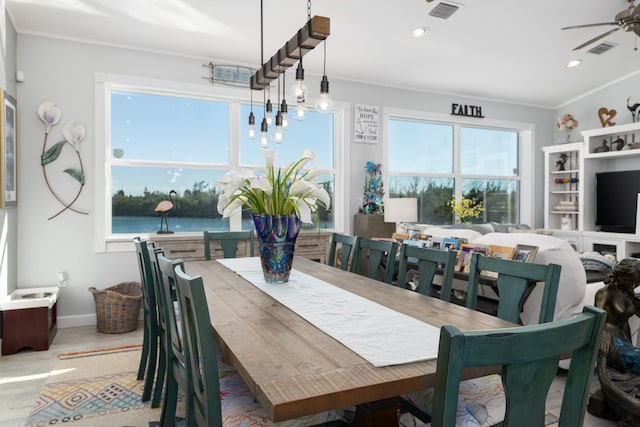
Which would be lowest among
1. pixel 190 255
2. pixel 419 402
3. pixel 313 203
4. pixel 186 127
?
pixel 419 402

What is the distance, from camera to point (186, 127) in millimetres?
4699

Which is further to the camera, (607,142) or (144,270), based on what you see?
(607,142)

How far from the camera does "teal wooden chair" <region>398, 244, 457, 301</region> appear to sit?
214 cm

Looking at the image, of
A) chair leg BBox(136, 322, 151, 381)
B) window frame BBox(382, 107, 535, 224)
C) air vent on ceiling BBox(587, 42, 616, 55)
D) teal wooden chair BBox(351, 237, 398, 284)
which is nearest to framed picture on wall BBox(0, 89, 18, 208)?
chair leg BBox(136, 322, 151, 381)

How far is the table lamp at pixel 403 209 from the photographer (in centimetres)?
481

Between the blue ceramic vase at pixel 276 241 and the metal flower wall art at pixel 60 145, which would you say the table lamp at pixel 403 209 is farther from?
the metal flower wall art at pixel 60 145

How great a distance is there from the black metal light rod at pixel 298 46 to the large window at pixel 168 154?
204 centimetres

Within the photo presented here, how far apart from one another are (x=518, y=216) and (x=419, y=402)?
605 cm

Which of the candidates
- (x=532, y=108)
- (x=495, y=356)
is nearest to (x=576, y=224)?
(x=532, y=108)

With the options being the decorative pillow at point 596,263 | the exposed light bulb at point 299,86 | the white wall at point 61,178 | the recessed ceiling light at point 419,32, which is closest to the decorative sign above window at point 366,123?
the recessed ceiling light at point 419,32

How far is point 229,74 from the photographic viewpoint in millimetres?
4707

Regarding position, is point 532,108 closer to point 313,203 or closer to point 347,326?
point 313,203

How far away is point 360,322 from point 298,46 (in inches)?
57.7

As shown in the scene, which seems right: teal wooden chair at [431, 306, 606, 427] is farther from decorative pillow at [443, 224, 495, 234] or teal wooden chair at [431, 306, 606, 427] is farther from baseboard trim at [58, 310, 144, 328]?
decorative pillow at [443, 224, 495, 234]
